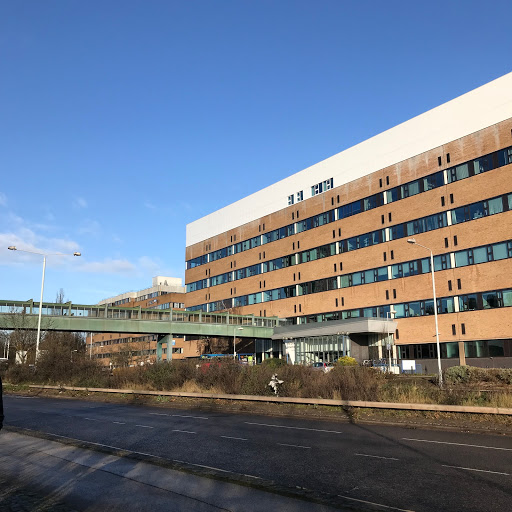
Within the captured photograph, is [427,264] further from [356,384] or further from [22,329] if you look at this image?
[22,329]

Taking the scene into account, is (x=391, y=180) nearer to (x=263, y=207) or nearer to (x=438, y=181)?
(x=438, y=181)

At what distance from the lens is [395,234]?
2152 inches

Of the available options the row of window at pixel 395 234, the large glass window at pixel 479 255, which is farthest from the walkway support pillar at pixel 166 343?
the large glass window at pixel 479 255

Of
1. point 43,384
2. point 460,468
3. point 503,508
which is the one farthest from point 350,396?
point 43,384

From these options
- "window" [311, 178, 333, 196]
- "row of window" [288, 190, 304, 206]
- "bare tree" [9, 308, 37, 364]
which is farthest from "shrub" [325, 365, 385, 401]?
"row of window" [288, 190, 304, 206]

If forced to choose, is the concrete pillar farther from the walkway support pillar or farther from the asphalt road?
the asphalt road

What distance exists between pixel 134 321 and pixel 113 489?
2027 inches

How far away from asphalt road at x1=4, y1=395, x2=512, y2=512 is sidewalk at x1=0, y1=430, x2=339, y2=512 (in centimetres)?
112

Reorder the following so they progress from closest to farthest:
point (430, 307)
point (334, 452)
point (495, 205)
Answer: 1. point (334, 452)
2. point (495, 205)
3. point (430, 307)

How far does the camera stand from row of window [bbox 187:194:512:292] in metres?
45.8

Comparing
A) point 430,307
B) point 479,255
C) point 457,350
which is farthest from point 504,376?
point 430,307

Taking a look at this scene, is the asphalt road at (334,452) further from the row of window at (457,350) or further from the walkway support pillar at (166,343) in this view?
the walkway support pillar at (166,343)

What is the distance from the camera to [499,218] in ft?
147

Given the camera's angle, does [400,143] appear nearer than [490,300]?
No
